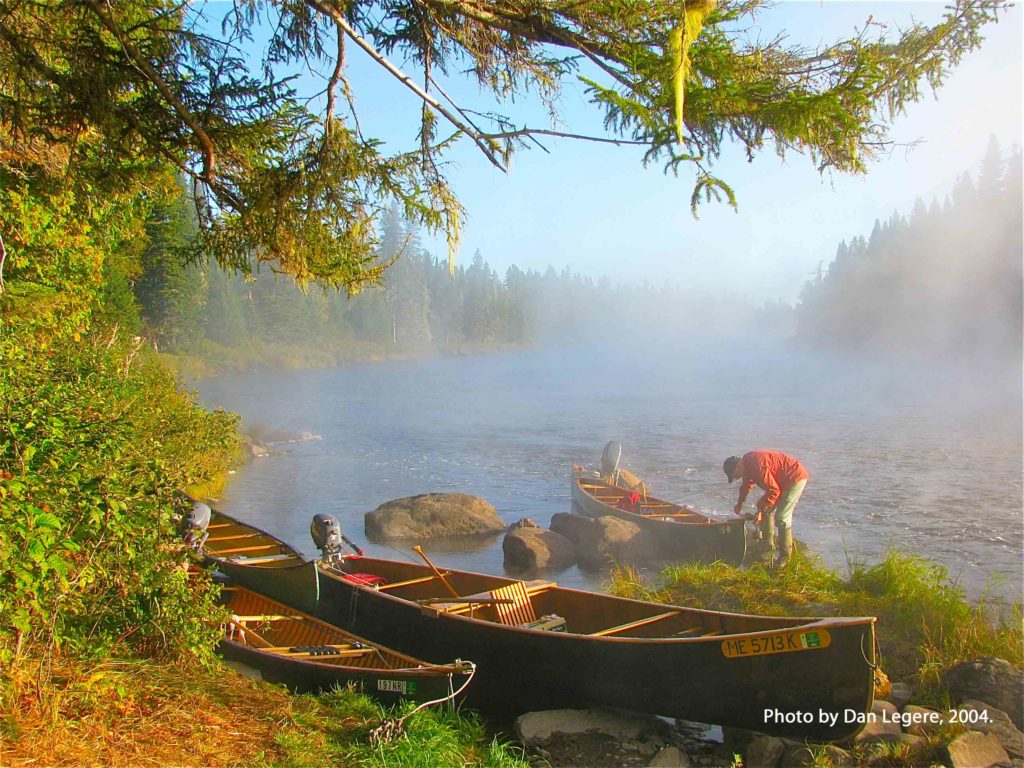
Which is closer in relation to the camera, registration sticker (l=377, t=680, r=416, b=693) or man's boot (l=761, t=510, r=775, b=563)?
registration sticker (l=377, t=680, r=416, b=693)

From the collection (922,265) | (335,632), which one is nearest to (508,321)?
(922,265)

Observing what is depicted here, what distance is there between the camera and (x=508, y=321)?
119 metres

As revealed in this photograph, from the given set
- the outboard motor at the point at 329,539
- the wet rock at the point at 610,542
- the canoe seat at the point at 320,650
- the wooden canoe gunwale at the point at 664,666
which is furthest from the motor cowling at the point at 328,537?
the wet rock at the point at 610,542

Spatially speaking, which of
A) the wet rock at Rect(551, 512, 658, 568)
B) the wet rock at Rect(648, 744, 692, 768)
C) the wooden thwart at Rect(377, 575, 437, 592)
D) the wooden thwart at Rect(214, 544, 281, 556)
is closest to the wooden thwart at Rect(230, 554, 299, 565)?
the wooden thwart at Rect(214, 544, 281, 556)

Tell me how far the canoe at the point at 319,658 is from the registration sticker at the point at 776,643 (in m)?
2.40

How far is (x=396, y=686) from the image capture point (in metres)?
7.55

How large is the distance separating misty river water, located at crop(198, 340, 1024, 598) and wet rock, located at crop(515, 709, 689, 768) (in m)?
6.54

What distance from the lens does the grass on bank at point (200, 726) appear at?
183 inches

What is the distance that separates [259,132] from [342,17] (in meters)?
1.21

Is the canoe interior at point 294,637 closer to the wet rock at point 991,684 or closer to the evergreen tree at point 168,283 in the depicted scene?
the wet rock at point 991,684

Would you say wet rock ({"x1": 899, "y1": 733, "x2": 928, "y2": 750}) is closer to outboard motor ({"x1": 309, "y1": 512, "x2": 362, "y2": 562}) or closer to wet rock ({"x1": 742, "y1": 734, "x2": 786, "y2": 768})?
wet rock ({"x1": 742, "y1": 734, "x2": 786, "y2": 768})

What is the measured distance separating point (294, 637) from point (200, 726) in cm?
433

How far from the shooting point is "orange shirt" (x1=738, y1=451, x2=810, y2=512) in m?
12.8

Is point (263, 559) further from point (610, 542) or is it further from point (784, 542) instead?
point (784, 542)
